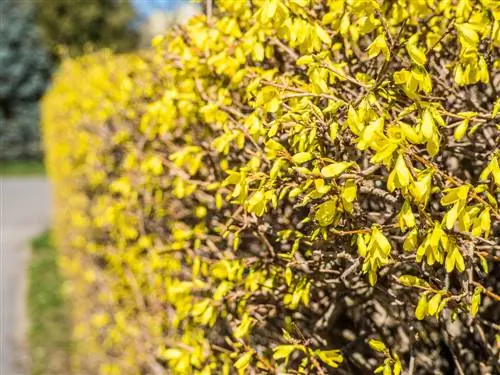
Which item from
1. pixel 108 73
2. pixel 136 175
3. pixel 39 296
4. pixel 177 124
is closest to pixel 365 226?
pixel 177 124

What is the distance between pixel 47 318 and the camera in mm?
7359

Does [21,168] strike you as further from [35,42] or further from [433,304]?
[433,304]

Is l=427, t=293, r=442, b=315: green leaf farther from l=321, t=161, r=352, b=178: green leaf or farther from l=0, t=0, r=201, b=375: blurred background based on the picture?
l=0, t=0, r=201, b=375: blurred background

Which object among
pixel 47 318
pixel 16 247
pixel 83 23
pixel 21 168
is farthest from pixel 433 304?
pixel 83 23

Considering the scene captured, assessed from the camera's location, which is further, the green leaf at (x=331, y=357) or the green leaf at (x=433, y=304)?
the green leaf at (x=331, y=357)

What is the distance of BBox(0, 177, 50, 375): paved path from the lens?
6656 mm

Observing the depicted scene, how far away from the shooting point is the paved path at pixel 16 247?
6.66 m

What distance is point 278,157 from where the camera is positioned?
1742 millimetres

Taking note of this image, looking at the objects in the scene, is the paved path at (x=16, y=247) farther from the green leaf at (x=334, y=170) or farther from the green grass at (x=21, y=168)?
the green leaf at (x=334, y=170)

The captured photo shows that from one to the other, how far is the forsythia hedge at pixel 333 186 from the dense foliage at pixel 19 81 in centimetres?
2100

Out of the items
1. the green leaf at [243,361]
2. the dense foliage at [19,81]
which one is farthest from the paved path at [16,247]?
the green leaf at [243,361]

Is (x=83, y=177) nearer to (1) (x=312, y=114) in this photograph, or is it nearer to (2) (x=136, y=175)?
(2) (x=136, y=175)

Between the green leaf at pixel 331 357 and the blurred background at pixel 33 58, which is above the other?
the green leaf at pixel 331 357

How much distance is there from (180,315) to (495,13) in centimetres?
158
